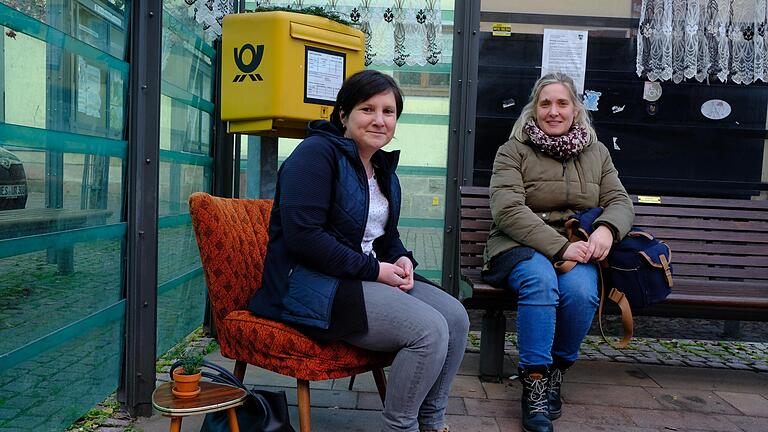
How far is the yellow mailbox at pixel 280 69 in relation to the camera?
3266mm

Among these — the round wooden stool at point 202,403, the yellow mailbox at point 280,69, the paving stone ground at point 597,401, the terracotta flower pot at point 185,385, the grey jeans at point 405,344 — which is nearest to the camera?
the round wooden stool at point 202,403

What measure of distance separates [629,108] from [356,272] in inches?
113

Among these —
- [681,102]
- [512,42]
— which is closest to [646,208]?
[681,102]

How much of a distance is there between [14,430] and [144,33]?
1621mm

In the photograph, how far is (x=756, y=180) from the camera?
4547 mm

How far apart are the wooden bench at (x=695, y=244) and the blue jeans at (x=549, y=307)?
53 centimetres

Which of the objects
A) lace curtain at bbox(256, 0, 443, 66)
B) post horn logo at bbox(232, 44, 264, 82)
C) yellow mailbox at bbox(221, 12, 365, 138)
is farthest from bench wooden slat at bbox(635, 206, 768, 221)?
post horn logo at bbox(232, 44, 264, 82)

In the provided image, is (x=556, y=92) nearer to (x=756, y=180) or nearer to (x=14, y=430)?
(x=756, y=180)

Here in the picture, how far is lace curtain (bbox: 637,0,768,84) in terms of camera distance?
4.39m

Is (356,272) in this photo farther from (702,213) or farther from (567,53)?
(567,53)

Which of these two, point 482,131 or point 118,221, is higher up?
point 482,131

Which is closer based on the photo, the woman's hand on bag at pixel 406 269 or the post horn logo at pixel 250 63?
the woman's hand on bag at pixel 406 269

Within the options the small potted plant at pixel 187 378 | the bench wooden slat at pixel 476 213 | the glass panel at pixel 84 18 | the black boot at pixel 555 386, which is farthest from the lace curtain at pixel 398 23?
the small potted plant at pixel 187 378

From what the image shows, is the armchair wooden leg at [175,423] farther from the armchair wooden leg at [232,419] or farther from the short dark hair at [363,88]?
the short dark hair at [363,88]
